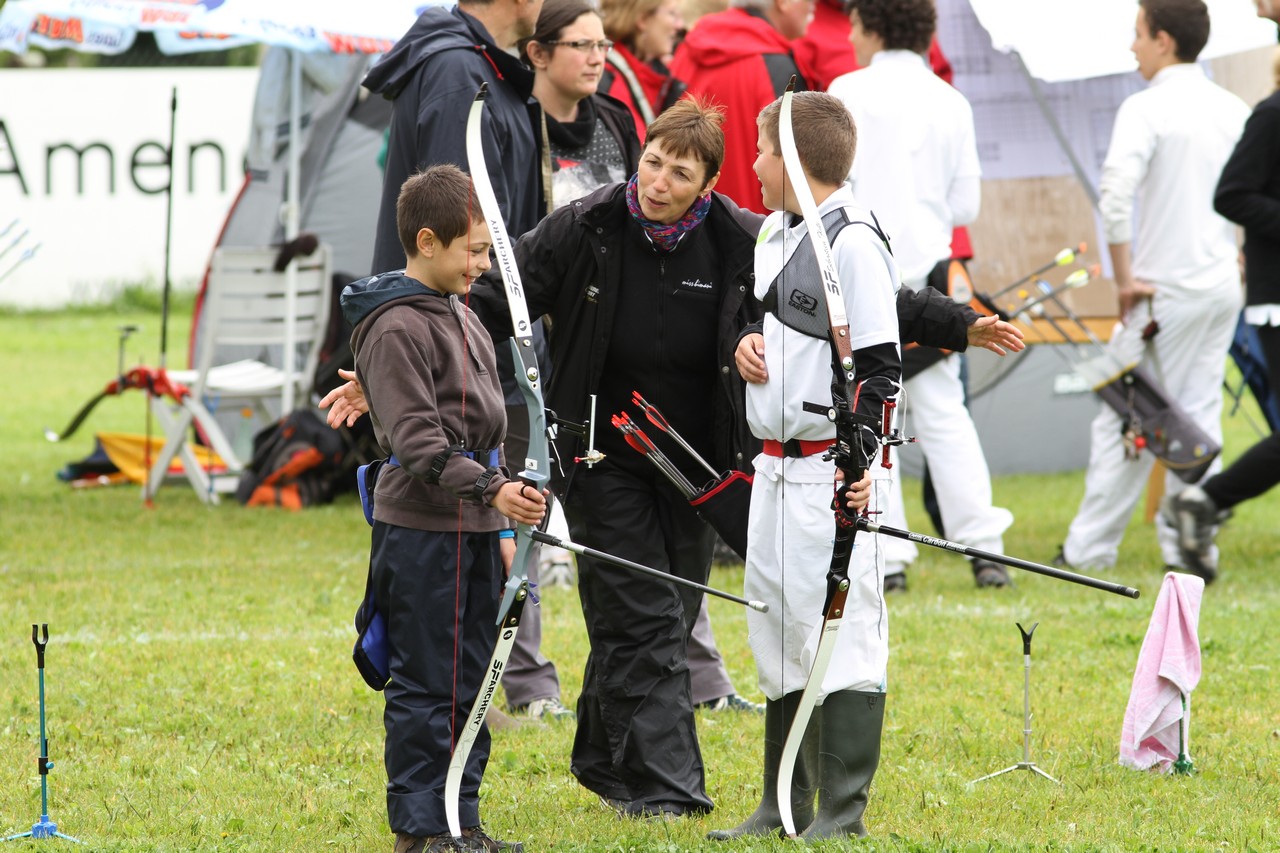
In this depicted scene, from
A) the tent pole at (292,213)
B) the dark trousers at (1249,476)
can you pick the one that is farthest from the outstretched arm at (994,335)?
the tent pole at (292,213)

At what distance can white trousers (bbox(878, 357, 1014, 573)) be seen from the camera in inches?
274

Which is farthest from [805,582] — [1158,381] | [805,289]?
[1158,381]

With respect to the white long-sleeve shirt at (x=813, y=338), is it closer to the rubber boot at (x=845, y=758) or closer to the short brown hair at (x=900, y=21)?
the rubber boot at (x=845, y=758)

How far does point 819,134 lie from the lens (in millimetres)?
3652

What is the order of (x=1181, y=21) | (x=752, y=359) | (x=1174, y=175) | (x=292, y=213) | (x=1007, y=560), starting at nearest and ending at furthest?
(x=1007, y=560)
(x=752, y=359)
(x=1181, y=21)
(x=1174, y=175)
(x=292, y=213)

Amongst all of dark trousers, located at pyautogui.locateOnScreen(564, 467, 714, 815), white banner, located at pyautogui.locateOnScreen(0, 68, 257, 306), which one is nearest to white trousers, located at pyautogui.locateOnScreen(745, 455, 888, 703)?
dark trousers, located at pyautogui.locateOnScreen(564, 467, 714, 815)

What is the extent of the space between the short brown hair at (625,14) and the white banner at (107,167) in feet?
43.7

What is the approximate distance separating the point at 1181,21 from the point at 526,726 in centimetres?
437

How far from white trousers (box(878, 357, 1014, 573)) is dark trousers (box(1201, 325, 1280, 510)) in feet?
2.70

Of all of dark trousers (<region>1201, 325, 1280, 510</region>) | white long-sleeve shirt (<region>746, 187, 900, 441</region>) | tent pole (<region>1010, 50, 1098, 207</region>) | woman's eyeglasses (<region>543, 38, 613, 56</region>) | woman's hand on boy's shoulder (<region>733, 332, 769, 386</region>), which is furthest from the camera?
tent pole (<region>1010, 50, 1098, 207</region>)

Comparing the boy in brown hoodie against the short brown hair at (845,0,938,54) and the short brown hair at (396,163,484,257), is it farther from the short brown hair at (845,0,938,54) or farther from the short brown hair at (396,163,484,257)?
the short brown hair at (845,0,938,54)

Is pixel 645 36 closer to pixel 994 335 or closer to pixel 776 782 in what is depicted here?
pixel 994 335

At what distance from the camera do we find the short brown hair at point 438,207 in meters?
3.63

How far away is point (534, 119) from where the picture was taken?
4848mm
